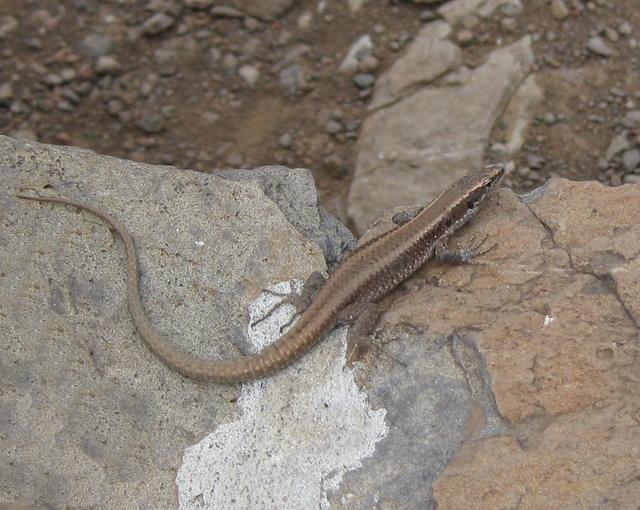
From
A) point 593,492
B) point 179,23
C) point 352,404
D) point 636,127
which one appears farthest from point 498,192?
point 179,23

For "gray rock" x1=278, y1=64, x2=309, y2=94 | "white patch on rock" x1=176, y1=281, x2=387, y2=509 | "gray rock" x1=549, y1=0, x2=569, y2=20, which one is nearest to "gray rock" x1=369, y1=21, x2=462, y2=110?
"gray rock" x1=278, y1=64, x2=309, y2=94

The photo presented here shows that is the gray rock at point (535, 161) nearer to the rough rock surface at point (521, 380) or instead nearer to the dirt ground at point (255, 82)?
the dirt ground at point (255, 82)

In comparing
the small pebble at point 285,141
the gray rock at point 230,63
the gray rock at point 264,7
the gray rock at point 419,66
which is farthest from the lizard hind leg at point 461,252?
the gray rock at point 264,7

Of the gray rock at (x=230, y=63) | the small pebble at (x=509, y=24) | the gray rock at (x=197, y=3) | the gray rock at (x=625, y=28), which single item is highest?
the gray rock at (x=625, y=28)

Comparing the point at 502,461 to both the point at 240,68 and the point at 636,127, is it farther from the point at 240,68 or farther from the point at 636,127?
the point at 240,68

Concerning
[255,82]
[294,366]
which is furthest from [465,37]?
[294,366]

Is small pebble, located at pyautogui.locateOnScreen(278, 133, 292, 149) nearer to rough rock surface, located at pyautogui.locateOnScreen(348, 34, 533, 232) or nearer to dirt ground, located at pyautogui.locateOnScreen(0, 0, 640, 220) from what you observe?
dirt ground, located at pyautogui.locateOnScreen(0, 0, 640, 220)
